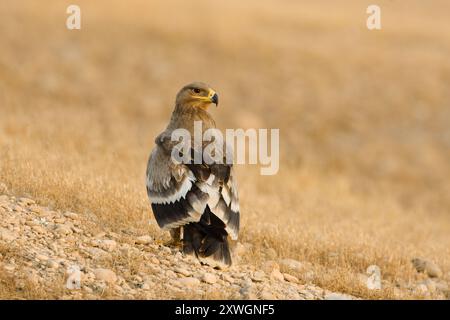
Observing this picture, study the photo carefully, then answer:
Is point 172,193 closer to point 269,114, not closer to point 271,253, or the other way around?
point 271,253

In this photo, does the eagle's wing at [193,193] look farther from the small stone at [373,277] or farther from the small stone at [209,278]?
the small stone at [373,277]

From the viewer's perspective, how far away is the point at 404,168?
20.8 meters

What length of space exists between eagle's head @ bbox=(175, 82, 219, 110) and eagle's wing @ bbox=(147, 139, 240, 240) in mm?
936

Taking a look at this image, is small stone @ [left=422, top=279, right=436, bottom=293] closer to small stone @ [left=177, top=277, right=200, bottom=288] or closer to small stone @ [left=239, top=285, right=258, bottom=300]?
small stone @ [left=239, top=285, right=258, bottom=300]

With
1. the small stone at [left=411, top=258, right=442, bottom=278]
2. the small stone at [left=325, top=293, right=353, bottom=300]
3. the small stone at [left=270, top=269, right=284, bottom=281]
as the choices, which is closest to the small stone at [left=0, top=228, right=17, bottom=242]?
the small stone at [left=270, top=269, right=284, bottom=281]

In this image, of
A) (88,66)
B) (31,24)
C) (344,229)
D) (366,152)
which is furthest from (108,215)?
(31,24)

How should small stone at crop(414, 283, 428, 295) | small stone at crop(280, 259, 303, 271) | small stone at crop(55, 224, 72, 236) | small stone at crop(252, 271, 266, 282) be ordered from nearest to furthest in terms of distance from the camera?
1. small stone at crop(252, 271, 266, 282)
2. small stone at crop(55, 224, 72, 236)
3. small stone at crop(280, 259, 303, 271)
4. small stone at crop(414, 283, 428, 295)

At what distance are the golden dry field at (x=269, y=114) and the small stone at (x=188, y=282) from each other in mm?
1394

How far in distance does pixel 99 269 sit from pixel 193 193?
4.02 feet

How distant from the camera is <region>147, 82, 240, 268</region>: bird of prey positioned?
7844 millimetres

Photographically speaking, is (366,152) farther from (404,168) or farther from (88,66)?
(88,66)

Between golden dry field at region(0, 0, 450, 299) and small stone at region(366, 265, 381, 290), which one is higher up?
golden dry field at region(0, 0, 450, 299)

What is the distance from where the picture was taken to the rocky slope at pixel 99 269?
7375 millimetres

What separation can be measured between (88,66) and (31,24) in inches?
122
